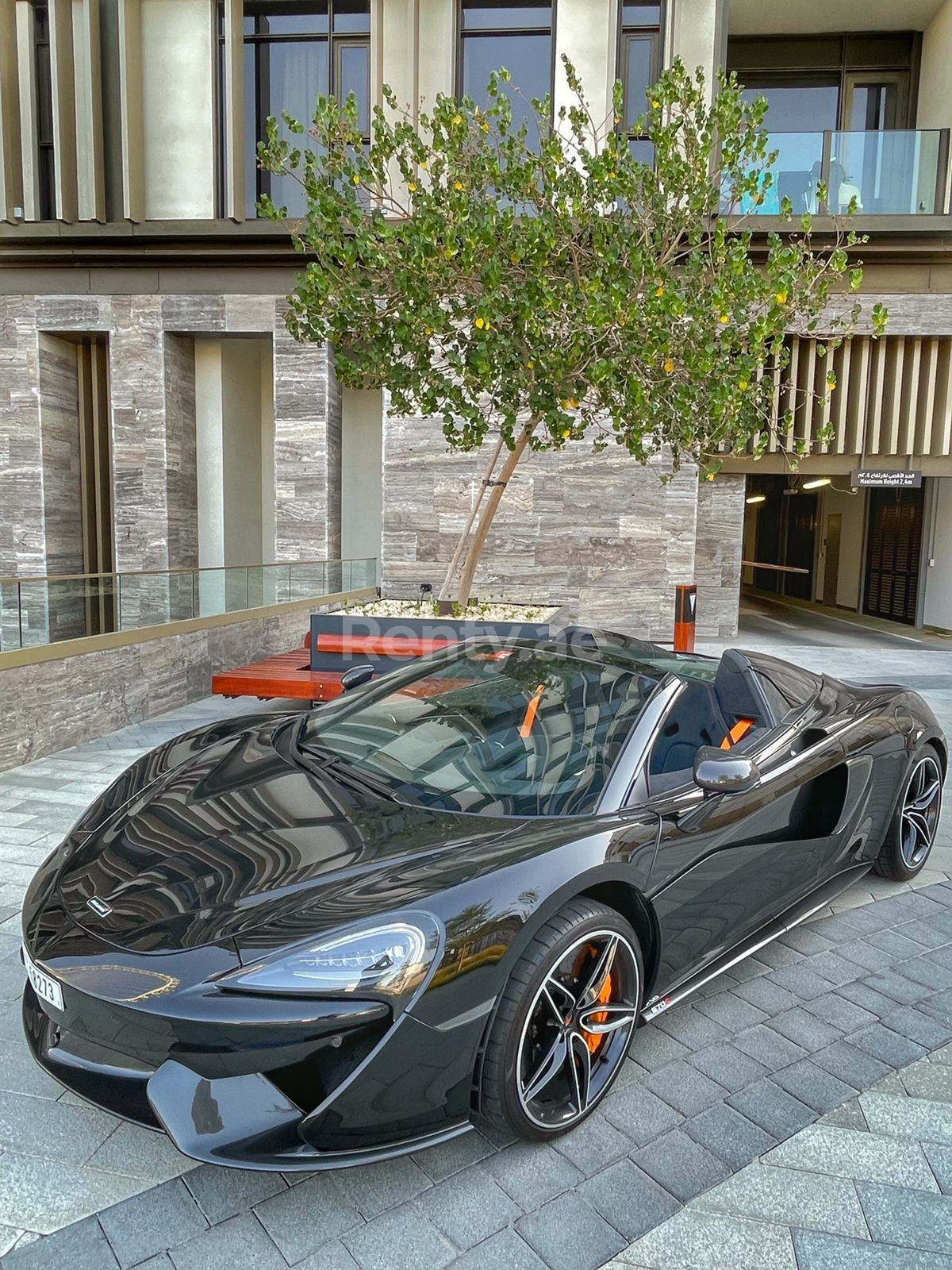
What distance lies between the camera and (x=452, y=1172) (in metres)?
2.17

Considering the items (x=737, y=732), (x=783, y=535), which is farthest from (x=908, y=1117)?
(x=783, y=535)

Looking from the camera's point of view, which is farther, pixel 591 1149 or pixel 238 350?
pixel 238 350

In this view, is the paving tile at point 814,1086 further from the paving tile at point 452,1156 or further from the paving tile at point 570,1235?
the paving tile at point 452,1156

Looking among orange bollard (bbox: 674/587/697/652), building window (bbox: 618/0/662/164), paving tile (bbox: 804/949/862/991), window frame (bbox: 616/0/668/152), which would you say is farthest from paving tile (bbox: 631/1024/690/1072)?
window frame (bbox: 616/0/668/152)

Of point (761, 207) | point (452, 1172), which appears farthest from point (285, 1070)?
point (761, 207)

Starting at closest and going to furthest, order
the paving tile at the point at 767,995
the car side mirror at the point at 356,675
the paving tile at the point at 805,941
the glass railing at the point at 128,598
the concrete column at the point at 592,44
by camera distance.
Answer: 1. the paving tile at the point at 767,995
2. the paving tile at the point at 805,941
3. the car side mirror at the point at 356,675
4. the glass railing at the point at 128,598
5. the concrete column at the point at 592,44

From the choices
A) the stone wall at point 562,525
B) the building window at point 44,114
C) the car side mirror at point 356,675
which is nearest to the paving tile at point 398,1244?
the car side mirror at point 356,675

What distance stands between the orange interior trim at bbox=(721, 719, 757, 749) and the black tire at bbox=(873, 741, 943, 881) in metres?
1.16

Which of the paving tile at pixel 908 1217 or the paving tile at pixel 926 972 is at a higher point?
the paving tile at pixel 908 1217

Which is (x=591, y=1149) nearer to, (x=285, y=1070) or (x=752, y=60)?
(x=285, y=1070)

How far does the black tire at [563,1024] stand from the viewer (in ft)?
6.89

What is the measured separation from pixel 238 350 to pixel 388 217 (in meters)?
3.42

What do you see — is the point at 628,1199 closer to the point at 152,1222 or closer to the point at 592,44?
the point at 152,1222

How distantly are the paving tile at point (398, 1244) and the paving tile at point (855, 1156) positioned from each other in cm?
89
